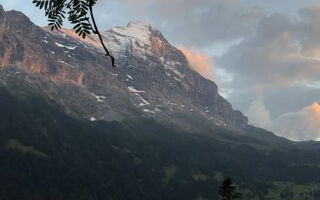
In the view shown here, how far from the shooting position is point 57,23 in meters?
7.78

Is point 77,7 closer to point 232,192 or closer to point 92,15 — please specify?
point 92,15

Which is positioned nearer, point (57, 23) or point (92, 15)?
point (92, 15)

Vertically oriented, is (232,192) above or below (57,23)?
below

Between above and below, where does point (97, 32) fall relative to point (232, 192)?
above

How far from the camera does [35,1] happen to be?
733 centimetres

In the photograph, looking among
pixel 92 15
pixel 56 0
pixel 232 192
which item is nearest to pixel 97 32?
pixel 92 15

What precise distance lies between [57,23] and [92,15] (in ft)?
3.40

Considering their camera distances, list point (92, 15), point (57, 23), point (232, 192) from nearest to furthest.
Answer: point (92, 15)
point (57, 23)
point (232, 192)

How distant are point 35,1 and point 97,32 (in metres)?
0.96

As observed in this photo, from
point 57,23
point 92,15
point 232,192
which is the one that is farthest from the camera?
point 232,192

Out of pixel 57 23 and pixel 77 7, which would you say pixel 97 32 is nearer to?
pixel 77 7

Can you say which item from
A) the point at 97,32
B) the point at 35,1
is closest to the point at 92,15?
the point at 97,32

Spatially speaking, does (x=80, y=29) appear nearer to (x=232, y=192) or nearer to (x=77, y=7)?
(x=77, y=7)

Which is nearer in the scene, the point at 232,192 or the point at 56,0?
the point at 56,0
